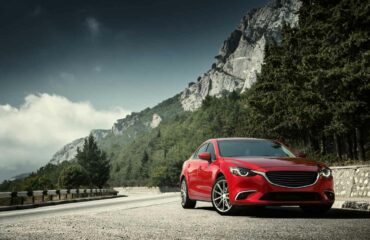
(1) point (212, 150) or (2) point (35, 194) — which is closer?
(1) point (212, 150)

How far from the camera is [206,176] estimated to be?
32.0 ft

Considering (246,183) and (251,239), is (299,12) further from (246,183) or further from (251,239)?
(251,239)

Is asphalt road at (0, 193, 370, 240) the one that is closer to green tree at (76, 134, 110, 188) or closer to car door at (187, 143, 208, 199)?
car door at (187, 143, 208, 199)

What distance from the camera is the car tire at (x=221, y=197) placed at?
28.9ft

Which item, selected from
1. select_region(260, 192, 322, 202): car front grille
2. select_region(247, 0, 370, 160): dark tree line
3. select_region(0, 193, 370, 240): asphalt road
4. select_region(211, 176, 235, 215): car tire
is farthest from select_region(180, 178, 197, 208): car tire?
select_region(247, 0, 370, 160): dark tree line

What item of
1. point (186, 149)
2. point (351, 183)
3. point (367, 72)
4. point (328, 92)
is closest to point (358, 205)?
point (351, 183)

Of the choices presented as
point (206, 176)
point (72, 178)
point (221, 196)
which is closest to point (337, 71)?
point (206, 176)

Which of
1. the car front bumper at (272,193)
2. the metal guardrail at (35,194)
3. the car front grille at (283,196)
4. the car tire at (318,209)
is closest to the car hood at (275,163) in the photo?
the car front bumper at (272,193)

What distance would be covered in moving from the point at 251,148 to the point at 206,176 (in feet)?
3.81

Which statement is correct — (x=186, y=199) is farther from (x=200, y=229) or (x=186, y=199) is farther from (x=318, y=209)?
(x=200, y=229)

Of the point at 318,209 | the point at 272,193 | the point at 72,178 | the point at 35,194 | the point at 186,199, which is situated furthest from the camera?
the point at 72,178

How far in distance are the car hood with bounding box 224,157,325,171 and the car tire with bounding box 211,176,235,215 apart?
18.0 inches

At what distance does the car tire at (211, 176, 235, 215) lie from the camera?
881 centimetres

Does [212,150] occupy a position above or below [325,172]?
above
